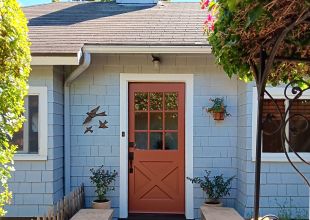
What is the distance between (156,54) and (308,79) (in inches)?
159

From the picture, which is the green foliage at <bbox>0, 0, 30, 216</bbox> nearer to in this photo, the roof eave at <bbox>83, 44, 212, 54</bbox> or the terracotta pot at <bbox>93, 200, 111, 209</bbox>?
the roof eave at <bbox>83, 44, 212, 54</bbox>

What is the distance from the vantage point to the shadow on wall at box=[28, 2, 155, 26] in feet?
25.1

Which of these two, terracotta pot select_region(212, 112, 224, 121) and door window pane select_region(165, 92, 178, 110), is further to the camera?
door window pane select_region(165, 92, 178, 110)

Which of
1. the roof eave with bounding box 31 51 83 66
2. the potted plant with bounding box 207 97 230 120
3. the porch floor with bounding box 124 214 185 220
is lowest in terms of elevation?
the porch floor with bounding box 124 214 185 220

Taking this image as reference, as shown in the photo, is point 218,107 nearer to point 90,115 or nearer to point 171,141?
point 171,141

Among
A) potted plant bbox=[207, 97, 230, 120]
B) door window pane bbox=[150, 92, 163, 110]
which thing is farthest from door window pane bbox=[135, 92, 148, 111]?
potted plant bbox=[207, 97, 230, 120]

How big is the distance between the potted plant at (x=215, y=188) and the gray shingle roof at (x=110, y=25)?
7.27 feet

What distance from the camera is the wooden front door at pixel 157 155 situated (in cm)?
689

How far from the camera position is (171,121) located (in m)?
6.95

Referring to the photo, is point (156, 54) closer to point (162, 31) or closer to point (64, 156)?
point (162, 31)

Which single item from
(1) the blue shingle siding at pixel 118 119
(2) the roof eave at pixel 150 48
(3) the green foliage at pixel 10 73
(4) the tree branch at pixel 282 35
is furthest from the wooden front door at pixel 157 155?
(4) the tree branch at pixel 282 35

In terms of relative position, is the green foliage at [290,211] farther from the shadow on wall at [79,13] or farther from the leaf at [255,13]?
the leaf at [255,13]

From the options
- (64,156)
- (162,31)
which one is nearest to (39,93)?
(64,156)

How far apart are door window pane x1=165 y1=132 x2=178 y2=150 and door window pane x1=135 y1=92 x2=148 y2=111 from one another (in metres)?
0.62
